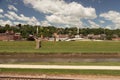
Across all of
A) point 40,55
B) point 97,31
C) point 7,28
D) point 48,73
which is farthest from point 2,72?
point 97,31

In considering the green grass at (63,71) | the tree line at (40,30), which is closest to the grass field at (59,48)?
the green grass at (63,71)

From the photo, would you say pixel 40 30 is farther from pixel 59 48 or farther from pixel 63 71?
pixel 63 71

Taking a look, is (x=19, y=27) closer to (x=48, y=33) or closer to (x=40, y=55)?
(x=48, y=33)

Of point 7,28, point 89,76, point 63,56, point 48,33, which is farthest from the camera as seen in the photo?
point 7,28

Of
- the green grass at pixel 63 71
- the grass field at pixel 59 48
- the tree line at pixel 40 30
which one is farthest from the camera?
the tree line at pixel 40 30

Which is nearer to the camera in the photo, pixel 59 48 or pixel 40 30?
pixel 59 48

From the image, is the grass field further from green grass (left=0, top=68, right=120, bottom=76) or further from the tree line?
the tree line

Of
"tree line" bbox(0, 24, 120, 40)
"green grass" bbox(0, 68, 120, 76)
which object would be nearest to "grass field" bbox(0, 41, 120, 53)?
"green grass" bbox(0, 68, 120, 76)

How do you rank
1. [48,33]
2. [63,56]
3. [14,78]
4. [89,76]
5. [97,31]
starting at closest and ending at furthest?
1. [14,78]
2. [89,76]
3. [63,56]
4. [48,33]
5. [97,31]

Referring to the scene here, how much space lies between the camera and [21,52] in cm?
3125

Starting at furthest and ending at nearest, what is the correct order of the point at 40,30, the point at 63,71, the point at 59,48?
the point at 40,30 < the point at 59,48 < the point at 63,71

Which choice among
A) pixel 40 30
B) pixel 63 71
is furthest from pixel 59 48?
pixel 40 30

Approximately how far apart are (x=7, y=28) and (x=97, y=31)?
47.5 m

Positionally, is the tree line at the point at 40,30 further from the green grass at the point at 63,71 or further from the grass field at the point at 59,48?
the green grass at the point at 63,71
